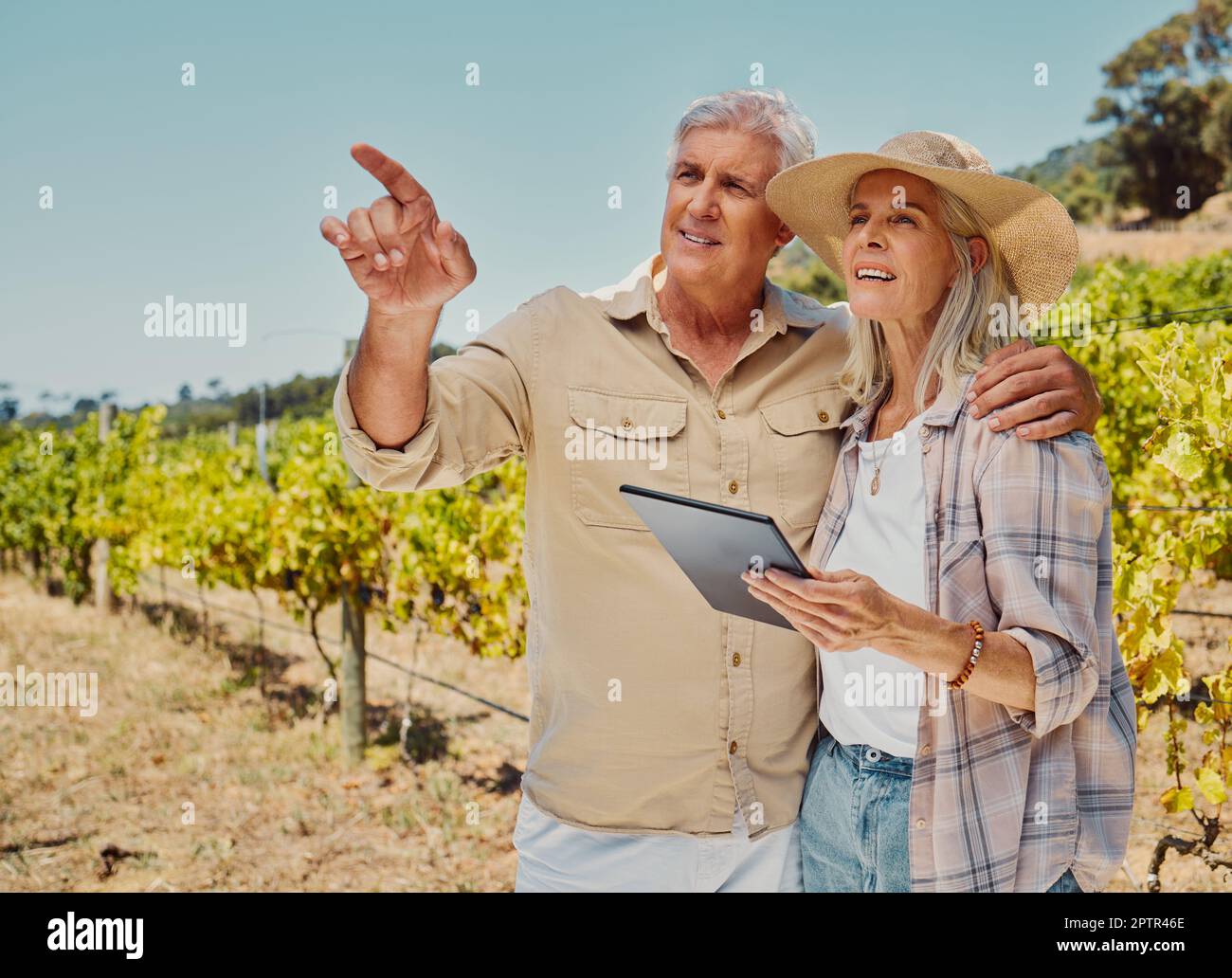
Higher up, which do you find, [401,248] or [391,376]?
[401,248]

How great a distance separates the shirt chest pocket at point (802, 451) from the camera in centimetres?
215

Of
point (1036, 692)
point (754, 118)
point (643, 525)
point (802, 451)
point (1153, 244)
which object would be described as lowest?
point (1036, 692)

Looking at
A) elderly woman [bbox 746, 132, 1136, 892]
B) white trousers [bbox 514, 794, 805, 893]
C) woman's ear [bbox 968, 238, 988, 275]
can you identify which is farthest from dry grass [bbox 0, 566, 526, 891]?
woman's ear [bbox 968, 238, 988, 275]

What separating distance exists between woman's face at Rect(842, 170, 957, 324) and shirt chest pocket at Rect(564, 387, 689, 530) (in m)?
0.44

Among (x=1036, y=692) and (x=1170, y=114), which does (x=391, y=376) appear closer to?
(x=1036, y=692)

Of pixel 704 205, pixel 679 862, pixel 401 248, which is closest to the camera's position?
pixel 401 248

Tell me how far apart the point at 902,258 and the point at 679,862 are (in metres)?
1.27

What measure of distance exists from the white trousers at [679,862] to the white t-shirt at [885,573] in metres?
0.28

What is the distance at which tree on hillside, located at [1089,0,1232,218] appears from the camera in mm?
43438

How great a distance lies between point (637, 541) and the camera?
2.10m

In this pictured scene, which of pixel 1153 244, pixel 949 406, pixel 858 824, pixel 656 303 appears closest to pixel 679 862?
pixel 858 824

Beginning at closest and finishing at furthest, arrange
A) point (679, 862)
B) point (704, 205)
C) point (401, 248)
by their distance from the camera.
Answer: point (401, 248) → point (679, 862) → point (704, 205)

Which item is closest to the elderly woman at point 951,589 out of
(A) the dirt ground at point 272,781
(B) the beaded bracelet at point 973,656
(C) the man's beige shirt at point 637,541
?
(B) the beaded bracelet at point 973,656
